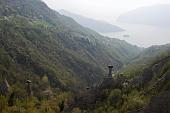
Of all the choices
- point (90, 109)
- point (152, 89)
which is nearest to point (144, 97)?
point (152, 89)

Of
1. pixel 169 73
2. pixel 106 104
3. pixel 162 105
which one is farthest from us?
pixel 106 104

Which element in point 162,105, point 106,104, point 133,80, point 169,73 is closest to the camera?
point 162,105

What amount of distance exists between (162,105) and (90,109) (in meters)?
77.1

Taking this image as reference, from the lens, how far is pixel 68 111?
190125 millimetres

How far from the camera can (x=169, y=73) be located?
142875 millimetres

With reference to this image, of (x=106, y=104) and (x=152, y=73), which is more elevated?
(x=152, y=73)

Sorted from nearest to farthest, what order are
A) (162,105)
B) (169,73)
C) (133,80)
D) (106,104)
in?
(162,105) < (169,73) < (106,104) < (133,80)

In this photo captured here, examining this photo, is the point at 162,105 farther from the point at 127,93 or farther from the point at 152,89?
the point at 127,93

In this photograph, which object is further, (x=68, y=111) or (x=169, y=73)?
(x=68, y=111)

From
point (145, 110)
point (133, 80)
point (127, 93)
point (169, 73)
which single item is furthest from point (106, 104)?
point (145, 110)

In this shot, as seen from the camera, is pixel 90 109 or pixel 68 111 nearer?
pixel 90 109

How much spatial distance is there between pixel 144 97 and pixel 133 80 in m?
40.8

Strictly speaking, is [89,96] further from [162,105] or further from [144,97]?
[162,105]

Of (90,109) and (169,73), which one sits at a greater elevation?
(169,73)
